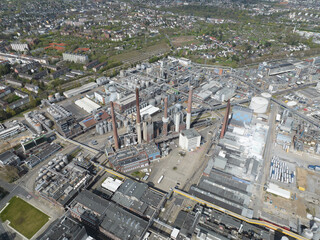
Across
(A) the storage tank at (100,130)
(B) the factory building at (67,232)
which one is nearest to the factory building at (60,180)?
(B) the factory building at (67,232)

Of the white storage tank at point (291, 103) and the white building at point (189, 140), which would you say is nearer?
the white building at point (189, 140)

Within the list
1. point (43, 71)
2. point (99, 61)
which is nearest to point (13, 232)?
point (43, 71)

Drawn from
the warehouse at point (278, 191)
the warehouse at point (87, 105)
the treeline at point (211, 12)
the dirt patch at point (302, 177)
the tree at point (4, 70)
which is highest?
the treeline at point (211, 12)

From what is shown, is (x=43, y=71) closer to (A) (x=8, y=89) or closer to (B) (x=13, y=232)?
(A) (x=8, y=89)

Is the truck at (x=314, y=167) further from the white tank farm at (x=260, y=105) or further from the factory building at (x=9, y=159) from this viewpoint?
the factory building at (x=9, y=159)

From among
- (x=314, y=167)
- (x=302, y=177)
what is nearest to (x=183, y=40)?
(x=314, y=167)

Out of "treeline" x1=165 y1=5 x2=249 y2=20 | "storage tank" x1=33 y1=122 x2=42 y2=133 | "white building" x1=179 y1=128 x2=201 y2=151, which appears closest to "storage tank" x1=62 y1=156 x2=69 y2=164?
"storage tank" x1=33 y1=122 x2=42 y2=133
